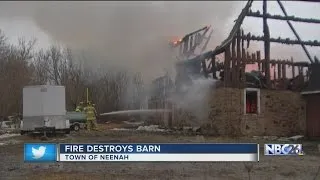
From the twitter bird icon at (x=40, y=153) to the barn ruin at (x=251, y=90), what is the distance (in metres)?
16.0

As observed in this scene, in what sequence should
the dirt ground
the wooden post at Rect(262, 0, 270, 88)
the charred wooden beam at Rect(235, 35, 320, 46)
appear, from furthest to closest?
the charred wooden beam at Rect(235, 35, 320, 46) → the wooden post at Rect(262, 0, 270, 88) → the dirt ground

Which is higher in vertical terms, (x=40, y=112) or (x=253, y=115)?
(x=40, y=112)

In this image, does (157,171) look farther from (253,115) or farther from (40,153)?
(253,115)

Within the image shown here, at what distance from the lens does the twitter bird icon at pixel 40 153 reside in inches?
410

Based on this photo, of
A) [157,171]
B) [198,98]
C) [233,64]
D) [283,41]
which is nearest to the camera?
[157,171]

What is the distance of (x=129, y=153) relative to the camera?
10.4 meters

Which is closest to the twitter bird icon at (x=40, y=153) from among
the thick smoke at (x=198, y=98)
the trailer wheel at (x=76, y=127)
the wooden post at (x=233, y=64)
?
the wooden post at (x=233, y=64)

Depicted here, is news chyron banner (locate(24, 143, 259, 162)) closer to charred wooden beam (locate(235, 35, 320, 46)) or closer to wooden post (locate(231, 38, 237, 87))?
wooden post (locate(231, 38, 237, 87))

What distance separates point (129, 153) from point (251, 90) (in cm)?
1951

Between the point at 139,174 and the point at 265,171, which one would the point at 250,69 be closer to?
the point at 265,171

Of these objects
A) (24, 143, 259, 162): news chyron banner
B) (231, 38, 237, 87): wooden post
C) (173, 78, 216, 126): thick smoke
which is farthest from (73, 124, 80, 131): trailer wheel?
(24, 143, 259, 162): news chyron banner

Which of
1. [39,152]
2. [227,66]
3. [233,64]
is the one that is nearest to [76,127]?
[227,66]

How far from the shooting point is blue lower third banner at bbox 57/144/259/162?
10430 mm

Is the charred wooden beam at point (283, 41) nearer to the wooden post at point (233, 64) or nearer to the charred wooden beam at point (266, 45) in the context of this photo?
the charred wooden beam at point (266, 45)
